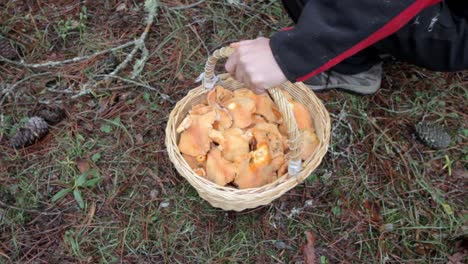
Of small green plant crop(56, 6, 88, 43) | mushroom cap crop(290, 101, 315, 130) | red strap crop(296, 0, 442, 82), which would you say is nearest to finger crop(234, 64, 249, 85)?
red strap crop(296, 0, 442, 82)

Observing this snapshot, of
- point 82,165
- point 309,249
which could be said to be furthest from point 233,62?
point 82,165

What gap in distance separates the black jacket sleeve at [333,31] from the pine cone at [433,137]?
1.02 meters

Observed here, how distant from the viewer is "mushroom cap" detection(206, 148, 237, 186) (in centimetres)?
185

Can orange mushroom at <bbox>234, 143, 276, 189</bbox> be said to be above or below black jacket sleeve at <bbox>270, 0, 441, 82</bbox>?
below

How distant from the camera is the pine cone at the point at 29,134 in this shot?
2230 mm

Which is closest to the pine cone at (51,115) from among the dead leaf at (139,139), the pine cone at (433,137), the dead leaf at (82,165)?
the dead leaf at (82,165)

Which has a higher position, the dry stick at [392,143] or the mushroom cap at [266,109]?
the mushroom cap at [266,109]

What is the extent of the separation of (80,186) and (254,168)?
94 cm

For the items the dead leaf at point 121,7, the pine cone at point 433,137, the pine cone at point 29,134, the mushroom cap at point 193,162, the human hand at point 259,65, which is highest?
the human hand at point 259,65

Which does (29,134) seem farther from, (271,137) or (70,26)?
(271,137)

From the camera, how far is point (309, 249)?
6.75ft

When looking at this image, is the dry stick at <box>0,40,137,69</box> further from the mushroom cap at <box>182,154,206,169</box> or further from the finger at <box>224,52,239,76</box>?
the finger at <box>224,52,239,76</box>

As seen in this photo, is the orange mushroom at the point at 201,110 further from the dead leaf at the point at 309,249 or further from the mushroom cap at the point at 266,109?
the dead leaf at the point at 309,249

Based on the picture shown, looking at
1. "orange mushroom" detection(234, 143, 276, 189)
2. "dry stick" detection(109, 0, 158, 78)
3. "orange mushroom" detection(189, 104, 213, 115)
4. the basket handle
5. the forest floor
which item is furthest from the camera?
"dry stick" detection(109, 0, 158, 78)
